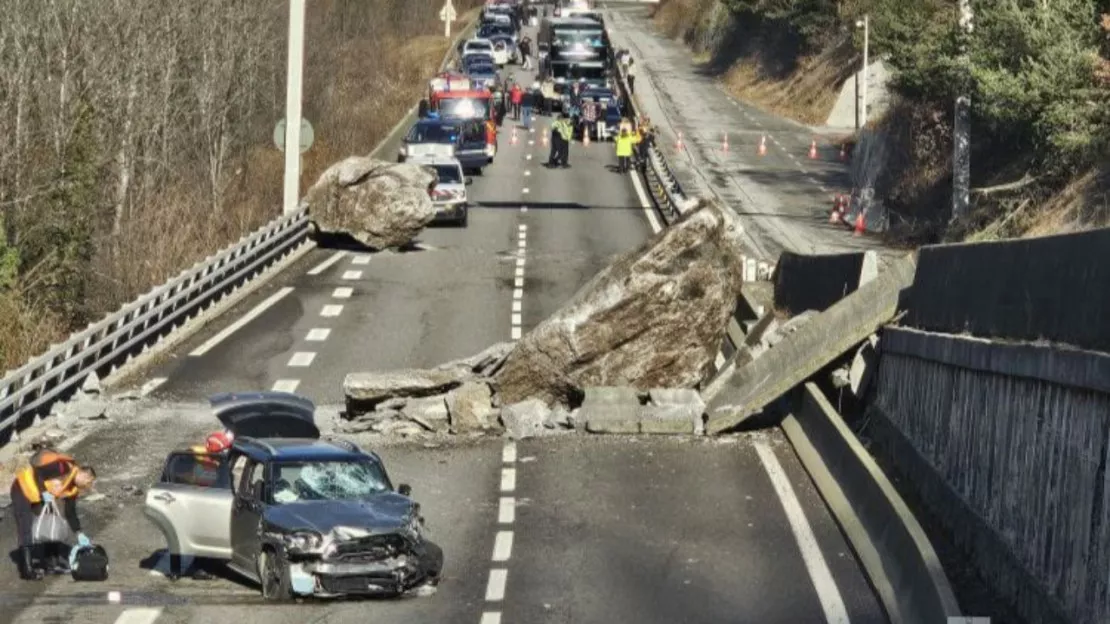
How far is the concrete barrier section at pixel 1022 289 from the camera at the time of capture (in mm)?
15852

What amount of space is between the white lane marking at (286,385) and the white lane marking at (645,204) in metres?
21.4

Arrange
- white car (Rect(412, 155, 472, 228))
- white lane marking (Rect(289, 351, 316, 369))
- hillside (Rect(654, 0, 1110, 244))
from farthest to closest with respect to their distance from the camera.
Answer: white car (Rect(412, 155, 472, 228)) → hillside (Rect(654, 0, 1110, 244)) → white lane marking (Rect(289, 351, 316, 369))

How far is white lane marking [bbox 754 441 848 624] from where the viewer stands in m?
19.2

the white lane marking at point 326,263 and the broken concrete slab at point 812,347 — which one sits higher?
the broken concrete slab at point 812,347

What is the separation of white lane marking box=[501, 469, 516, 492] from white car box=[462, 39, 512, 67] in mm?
83605

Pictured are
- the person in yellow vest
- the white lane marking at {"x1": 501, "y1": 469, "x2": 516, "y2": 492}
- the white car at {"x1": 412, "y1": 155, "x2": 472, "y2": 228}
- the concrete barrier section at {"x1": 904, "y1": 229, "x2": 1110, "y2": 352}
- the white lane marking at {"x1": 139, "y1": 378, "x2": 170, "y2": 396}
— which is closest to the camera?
the concrete barrier section at {"x1": 904, "y1": 229, "x2": 1110, "y2": 352}

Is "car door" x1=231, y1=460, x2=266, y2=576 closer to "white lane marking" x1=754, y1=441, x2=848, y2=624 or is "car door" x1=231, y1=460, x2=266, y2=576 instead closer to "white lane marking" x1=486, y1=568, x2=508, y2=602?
"white lane marking" x1=486, y1=568, x2=508, y2=602

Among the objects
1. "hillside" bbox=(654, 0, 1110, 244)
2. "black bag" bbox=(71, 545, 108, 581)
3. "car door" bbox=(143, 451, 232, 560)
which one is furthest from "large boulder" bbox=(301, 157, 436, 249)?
"black bag" bbox=(71, 545, 108, 581)

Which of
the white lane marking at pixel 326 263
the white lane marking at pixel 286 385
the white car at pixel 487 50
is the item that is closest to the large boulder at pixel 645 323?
the white lane marking at pixel 286 385

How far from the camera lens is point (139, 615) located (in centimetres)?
1898

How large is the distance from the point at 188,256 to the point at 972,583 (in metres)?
43.8

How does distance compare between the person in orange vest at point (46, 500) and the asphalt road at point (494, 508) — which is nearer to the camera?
the asphalt road at point (494, 508)

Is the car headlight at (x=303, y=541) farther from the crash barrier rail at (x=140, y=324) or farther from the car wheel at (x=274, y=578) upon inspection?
the crash barrier rail at (x=140, y=324)

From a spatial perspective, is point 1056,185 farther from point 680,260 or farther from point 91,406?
point 91,406
